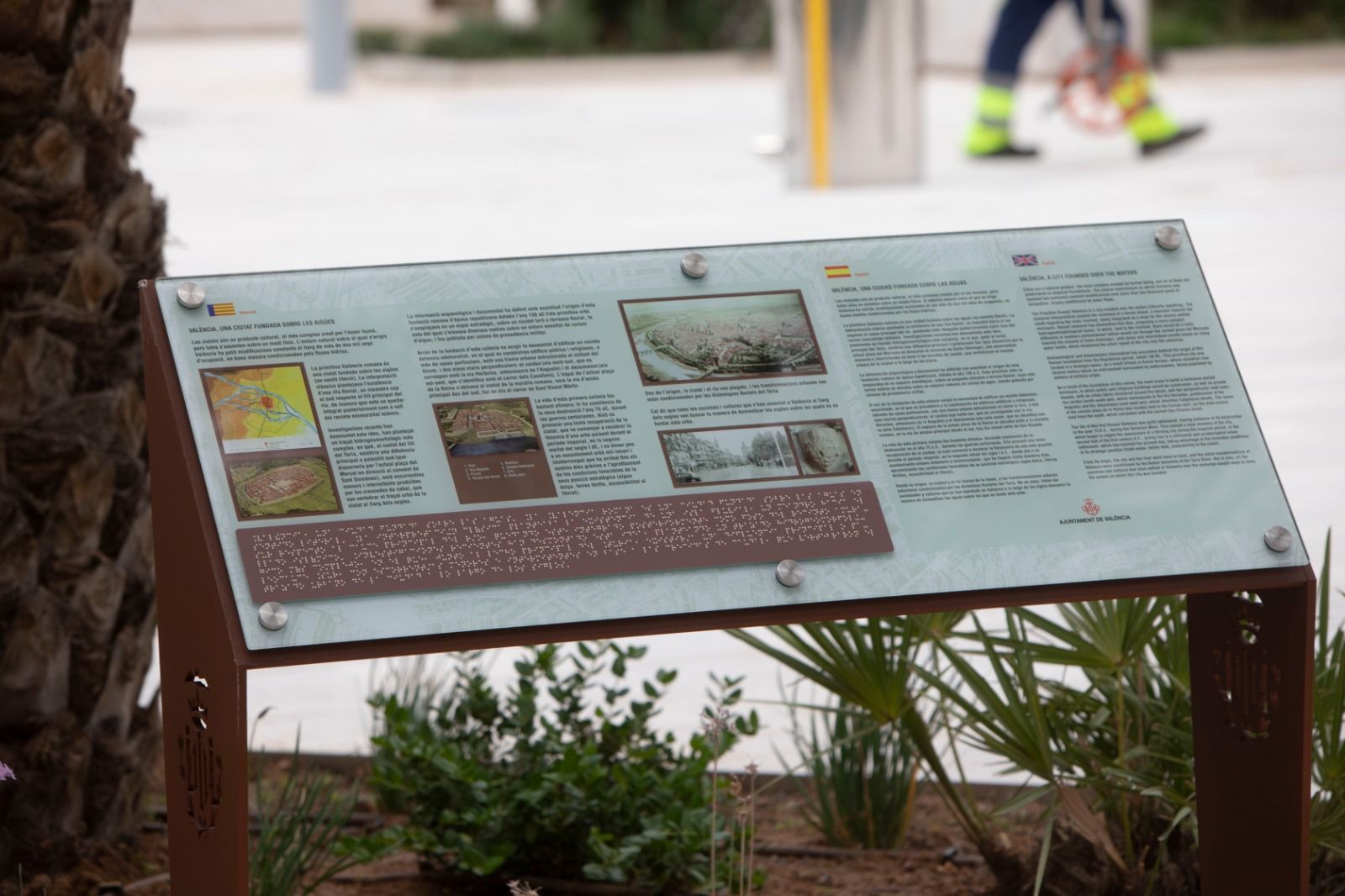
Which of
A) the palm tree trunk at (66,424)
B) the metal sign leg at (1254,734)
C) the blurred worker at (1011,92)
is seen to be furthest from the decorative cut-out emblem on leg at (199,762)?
the blurred worker at (1011,92)

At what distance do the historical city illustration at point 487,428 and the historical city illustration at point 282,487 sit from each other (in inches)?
5.6

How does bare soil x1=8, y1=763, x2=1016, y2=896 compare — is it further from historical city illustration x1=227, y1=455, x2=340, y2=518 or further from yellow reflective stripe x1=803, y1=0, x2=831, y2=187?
yellow reflective stripe x1=803, y1=0, x2=831, y2=187

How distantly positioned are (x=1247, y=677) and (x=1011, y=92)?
9129mm

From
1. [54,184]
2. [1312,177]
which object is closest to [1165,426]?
[54,184]

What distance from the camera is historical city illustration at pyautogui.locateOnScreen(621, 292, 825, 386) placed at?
2.10 metres

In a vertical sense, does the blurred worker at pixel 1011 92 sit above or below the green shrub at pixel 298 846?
above

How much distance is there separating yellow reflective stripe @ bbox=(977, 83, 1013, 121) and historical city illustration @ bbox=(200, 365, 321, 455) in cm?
950

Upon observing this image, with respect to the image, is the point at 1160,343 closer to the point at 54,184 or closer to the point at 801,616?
the point at 801,616

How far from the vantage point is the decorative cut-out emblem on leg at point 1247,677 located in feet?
7.36

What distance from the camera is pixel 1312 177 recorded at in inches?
394

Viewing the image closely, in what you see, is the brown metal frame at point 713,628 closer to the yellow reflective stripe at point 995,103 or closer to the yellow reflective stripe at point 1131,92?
the yellow reflective stripe at point 995,103

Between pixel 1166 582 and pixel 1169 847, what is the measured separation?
664mm

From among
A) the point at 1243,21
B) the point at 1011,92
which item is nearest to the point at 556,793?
the point at 1011,92

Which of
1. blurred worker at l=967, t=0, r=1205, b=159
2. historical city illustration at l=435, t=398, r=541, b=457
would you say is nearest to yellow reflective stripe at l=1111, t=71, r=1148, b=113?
blurred worker at l=967, t=0, r=1205, b=159
